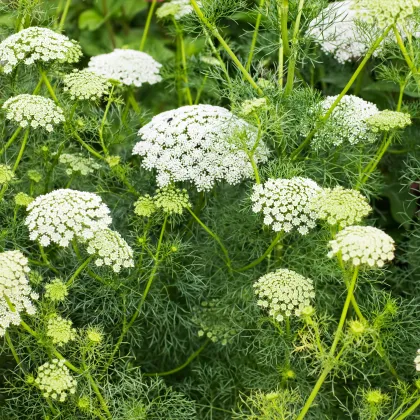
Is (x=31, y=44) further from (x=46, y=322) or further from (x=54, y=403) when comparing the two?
(x=54, y=403)

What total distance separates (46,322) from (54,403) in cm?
37

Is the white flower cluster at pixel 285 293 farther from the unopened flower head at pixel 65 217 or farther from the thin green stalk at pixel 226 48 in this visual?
the thin green stalk at pixel 226 48

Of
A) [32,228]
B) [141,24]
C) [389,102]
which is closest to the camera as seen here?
[32,228]

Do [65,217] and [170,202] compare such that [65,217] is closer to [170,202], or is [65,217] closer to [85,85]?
[170,202]

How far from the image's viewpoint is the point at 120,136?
11.4ft

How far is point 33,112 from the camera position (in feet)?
9.59

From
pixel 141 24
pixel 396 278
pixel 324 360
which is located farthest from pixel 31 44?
pixel 141 24

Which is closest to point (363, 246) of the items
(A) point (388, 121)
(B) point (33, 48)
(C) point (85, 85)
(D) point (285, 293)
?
(D) point (285, 293)

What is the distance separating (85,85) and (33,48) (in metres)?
0.26

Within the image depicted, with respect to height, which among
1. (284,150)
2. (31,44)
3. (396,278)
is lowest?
(396,278)

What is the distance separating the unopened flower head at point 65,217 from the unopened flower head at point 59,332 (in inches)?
10.8

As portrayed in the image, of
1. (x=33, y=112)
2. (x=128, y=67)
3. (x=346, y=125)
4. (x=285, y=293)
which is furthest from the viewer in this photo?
(x=128, y=67)

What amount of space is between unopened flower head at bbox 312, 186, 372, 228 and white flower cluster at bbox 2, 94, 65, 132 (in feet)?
3.82

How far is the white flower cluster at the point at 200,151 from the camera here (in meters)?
3.14
